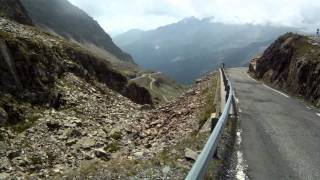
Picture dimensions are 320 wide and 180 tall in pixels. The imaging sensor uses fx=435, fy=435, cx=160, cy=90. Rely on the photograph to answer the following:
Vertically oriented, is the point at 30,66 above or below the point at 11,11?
below

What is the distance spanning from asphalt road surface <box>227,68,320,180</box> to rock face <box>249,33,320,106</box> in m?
6.76

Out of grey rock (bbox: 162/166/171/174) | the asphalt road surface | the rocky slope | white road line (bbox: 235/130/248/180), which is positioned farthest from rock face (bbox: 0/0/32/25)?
grey rock (bbox: 162/166/171/174)

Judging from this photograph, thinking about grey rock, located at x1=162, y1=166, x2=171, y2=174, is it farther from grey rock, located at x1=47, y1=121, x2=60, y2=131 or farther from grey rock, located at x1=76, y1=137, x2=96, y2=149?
grey rock, located at x1=47, y1=121, x2=60, y2=131

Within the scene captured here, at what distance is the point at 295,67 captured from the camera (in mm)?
36500

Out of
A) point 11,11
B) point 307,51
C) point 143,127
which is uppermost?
point 11,11

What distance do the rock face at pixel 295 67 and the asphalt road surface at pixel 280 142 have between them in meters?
6.76

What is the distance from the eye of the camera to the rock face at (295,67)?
101 feet

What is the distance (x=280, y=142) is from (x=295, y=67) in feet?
79.9

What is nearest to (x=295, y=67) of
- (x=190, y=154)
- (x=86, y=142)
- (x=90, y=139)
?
(x=90, y=139)

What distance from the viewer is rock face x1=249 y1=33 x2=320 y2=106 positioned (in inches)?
1209

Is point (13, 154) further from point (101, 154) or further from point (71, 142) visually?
point (101, 154)

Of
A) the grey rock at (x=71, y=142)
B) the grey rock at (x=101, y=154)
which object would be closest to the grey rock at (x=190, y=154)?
the grey rock at (x=101, y=154)

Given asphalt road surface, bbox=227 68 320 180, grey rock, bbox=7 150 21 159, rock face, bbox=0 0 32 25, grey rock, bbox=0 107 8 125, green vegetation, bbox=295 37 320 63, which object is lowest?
grey rock, bbox=7 150 21 159

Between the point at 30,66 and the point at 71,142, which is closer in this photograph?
the point at 71,142
